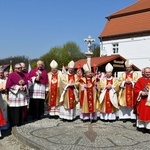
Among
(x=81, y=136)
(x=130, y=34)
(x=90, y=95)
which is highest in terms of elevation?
(x=130, y=34)

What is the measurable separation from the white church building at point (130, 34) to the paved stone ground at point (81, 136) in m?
24.4

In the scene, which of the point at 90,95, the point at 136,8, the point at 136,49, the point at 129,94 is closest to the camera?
the point at 90,95

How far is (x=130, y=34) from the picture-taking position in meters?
34.2

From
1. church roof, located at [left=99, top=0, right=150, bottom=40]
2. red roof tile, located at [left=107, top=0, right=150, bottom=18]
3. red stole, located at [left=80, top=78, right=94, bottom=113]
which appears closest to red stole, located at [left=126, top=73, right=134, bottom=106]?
red stole, located at [left=80, top=78, right=94, bottom=113]

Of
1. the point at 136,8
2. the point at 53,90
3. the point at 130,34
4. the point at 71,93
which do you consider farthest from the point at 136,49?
the point at 71,93

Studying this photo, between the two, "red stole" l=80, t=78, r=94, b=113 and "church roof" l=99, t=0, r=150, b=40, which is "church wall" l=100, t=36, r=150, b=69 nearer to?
"church roof" l=99, t=0, r=150, b=40

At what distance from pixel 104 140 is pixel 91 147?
0.72m

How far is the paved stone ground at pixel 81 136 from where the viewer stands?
21.8ft

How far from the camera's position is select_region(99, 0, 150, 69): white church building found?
32.8m

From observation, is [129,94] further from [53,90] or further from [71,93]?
[53,90]

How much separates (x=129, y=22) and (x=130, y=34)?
217 centimetres

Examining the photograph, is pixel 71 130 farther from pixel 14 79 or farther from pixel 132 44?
pixel 132 44

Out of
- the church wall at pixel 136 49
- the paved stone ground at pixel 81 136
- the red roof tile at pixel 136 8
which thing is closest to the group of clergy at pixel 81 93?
the paved stone ground at pixel 81 136

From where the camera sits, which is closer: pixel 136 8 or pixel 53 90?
pixel 53 90
